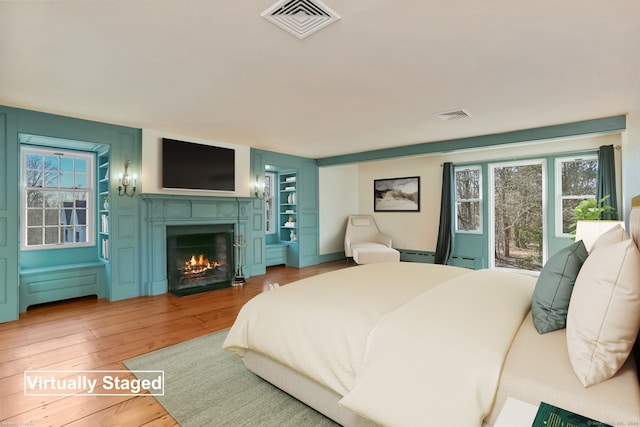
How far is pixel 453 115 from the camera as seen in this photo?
3.81 metres

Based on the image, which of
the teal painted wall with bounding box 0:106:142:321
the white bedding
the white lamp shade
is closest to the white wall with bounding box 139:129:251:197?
the teal painted wall with bounding box 0:106:142:321

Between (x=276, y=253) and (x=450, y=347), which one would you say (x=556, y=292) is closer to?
(x=450, y=347)

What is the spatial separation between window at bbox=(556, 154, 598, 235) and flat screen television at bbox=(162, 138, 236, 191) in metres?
5.39

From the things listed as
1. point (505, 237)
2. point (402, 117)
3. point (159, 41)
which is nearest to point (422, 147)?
point (402, 117)

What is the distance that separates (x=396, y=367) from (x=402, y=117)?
10.3 feet

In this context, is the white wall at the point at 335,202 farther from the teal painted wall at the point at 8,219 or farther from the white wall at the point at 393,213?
the teal painted wall at the point at 8,219

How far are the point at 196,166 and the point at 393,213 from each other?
434cm

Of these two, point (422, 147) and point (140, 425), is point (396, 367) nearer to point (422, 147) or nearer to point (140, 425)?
point (140, 425)

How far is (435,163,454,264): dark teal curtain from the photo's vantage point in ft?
20.4

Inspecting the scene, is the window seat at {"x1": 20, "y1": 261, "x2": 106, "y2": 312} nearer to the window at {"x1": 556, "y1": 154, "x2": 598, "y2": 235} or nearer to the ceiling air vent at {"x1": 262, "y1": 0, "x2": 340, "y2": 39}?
the ceiling air vent at {"x1": 262, "y1": 0, "x2": 340, "y2": 39}

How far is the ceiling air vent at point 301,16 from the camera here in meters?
1.76

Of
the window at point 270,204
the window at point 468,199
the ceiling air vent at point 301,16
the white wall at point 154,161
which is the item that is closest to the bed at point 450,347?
the ceiling air vent at point 301,16

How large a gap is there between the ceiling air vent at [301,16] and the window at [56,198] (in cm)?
424

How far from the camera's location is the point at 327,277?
263cm
